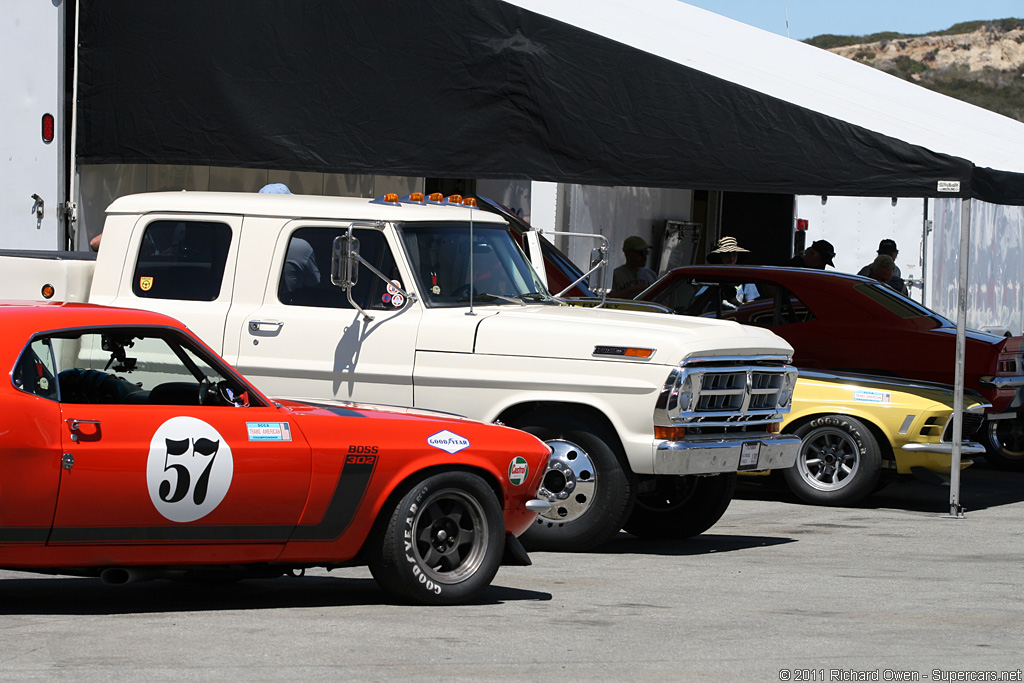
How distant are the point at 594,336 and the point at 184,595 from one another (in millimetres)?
2837

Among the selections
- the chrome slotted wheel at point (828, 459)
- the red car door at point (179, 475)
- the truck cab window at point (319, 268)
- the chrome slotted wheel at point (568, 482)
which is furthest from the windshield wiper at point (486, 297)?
the chrome slotted wheel at point (828, 459)

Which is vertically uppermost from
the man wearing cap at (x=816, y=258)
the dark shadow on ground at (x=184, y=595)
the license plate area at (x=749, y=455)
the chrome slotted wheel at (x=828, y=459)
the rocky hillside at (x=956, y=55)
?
the rocky hillside at (x=956, y=55)

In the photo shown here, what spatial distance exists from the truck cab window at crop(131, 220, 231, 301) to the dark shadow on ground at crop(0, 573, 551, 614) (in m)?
2.19

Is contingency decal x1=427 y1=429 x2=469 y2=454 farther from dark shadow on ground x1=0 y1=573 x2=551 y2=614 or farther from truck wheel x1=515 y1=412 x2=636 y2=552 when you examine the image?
truck wheel x1=515 y1=412 x2=636 y2=552

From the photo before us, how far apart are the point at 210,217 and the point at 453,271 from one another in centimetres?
157

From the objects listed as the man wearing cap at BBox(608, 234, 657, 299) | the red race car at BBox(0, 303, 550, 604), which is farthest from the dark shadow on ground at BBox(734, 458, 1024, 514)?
the red race car at BBox(0, 303, 550, 604)

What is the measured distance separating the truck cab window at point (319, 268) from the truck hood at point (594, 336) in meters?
0.77

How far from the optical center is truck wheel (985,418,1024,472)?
14.9 m

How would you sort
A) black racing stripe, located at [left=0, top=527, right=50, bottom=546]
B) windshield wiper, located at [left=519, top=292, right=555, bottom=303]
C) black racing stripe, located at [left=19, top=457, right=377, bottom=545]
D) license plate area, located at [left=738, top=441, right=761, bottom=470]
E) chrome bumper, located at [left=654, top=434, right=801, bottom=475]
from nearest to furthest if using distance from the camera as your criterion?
black racing stripe, located at [left=0, top=527, right=50, bottom=546]
black racing stripe, located at [left=19, top=457, right=377, bottom=545]
chrome bumper, located at [left=654, top=434, right=801, bottom=475]
license plate area, located at [left=738, top=441, right=761, bottom=470]
windshield wiper, located at [left=519, top=292, right=555, bottom=303]

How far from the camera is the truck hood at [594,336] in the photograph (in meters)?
8.73

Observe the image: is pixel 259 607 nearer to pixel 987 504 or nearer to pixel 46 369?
pixel 46 369

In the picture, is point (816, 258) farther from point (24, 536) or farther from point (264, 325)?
point (24, 536)

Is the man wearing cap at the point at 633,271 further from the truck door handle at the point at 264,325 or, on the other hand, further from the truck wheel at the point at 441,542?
the truck wheel at the point at 441,542

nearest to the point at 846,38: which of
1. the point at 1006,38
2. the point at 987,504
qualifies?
the point at 1006,38
